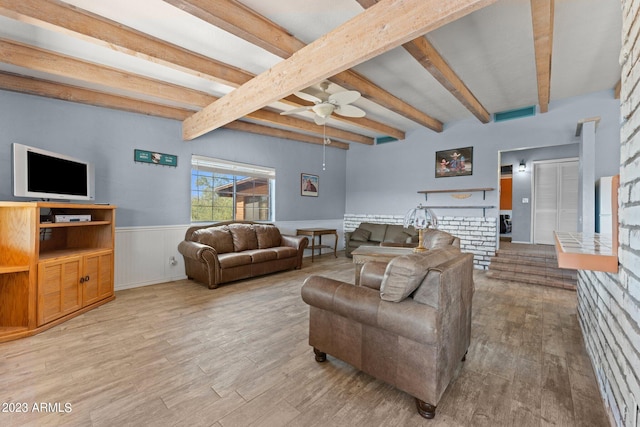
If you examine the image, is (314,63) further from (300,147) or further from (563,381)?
(300,147)

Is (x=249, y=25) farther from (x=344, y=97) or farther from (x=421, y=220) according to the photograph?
(x=421, y=220)

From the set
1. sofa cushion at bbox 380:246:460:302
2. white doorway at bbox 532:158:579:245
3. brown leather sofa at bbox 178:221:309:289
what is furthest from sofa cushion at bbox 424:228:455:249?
white doorway at bbox 532:158:579:245

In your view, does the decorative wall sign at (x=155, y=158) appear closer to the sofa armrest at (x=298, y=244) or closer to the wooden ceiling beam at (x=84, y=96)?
the wooden ceiling beam at (x=84, y=96)

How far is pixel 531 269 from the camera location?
451 cm

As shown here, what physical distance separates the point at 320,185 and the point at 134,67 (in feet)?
14.8

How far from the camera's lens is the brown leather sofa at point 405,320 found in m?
1.55

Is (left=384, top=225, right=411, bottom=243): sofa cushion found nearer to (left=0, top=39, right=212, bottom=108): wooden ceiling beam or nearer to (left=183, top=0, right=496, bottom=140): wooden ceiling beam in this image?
(left=183, top=0, right=496, bottom=140): wooden ceiling beam

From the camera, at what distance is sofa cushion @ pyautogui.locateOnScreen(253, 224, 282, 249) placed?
509cm

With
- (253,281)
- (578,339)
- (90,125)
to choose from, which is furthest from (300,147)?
(578,339)

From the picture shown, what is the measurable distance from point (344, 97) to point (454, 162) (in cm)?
370

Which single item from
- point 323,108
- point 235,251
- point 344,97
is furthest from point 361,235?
point 344,97

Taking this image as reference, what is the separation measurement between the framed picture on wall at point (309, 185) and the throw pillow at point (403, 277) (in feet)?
16.4

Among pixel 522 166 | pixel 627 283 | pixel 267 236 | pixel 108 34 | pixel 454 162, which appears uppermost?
pixel 108 34

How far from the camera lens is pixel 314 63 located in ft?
8.13
